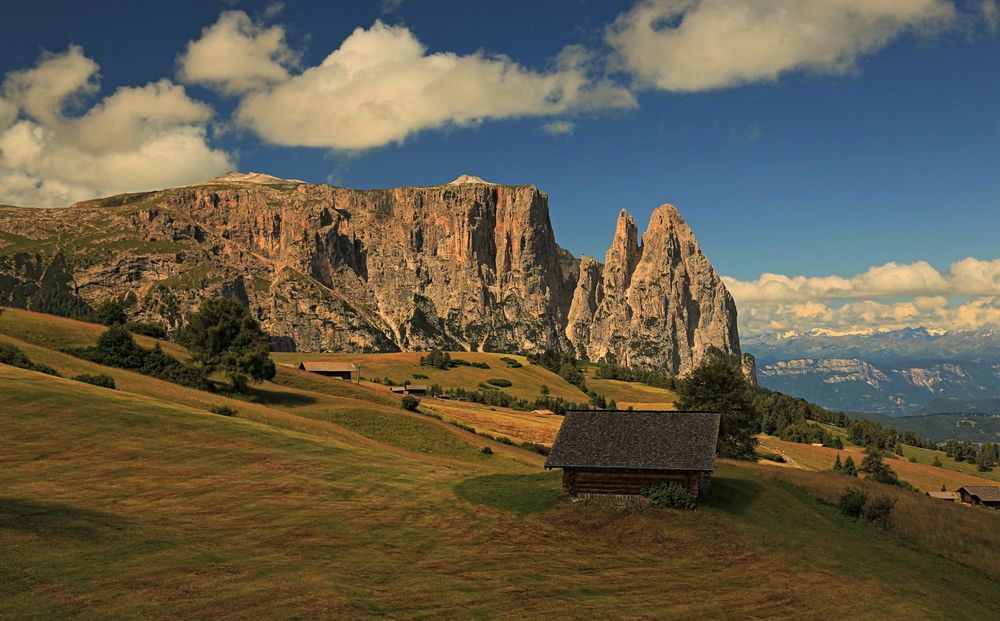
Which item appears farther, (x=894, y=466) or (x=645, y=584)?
(x=894, y=466)

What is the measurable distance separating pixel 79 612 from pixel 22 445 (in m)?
30.5

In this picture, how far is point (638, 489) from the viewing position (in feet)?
144

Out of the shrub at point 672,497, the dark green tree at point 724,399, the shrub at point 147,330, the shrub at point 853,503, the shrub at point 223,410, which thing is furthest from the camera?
the shrub at point 147,330

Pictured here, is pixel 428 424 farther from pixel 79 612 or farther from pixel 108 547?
pixel 79 612

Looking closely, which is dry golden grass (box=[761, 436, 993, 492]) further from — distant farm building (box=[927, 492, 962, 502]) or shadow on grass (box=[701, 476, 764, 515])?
shadow on grass (box=[701, 476, 764, 515])

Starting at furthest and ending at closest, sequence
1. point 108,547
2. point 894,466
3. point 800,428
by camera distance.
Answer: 1. point 800,428
2. point 894,466
3. point 108,547

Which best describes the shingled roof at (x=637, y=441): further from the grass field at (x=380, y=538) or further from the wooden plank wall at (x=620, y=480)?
the grass field at (x=380, y=538)

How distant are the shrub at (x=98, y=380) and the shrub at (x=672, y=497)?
183 ft

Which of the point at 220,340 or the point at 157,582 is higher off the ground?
the point at 220,340

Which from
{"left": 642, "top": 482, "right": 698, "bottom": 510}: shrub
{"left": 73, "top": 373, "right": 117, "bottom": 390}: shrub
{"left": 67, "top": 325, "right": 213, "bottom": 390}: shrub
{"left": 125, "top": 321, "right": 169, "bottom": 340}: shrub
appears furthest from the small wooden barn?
{"left": 125, "top": 321, "right": 169, "bottom": 340}: shrub

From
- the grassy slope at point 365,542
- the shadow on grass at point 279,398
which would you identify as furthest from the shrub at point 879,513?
the shadow on grass at point 279,398

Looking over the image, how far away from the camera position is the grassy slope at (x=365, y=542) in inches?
950

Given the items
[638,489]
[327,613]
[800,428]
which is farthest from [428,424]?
[800,428]

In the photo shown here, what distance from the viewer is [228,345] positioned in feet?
306
